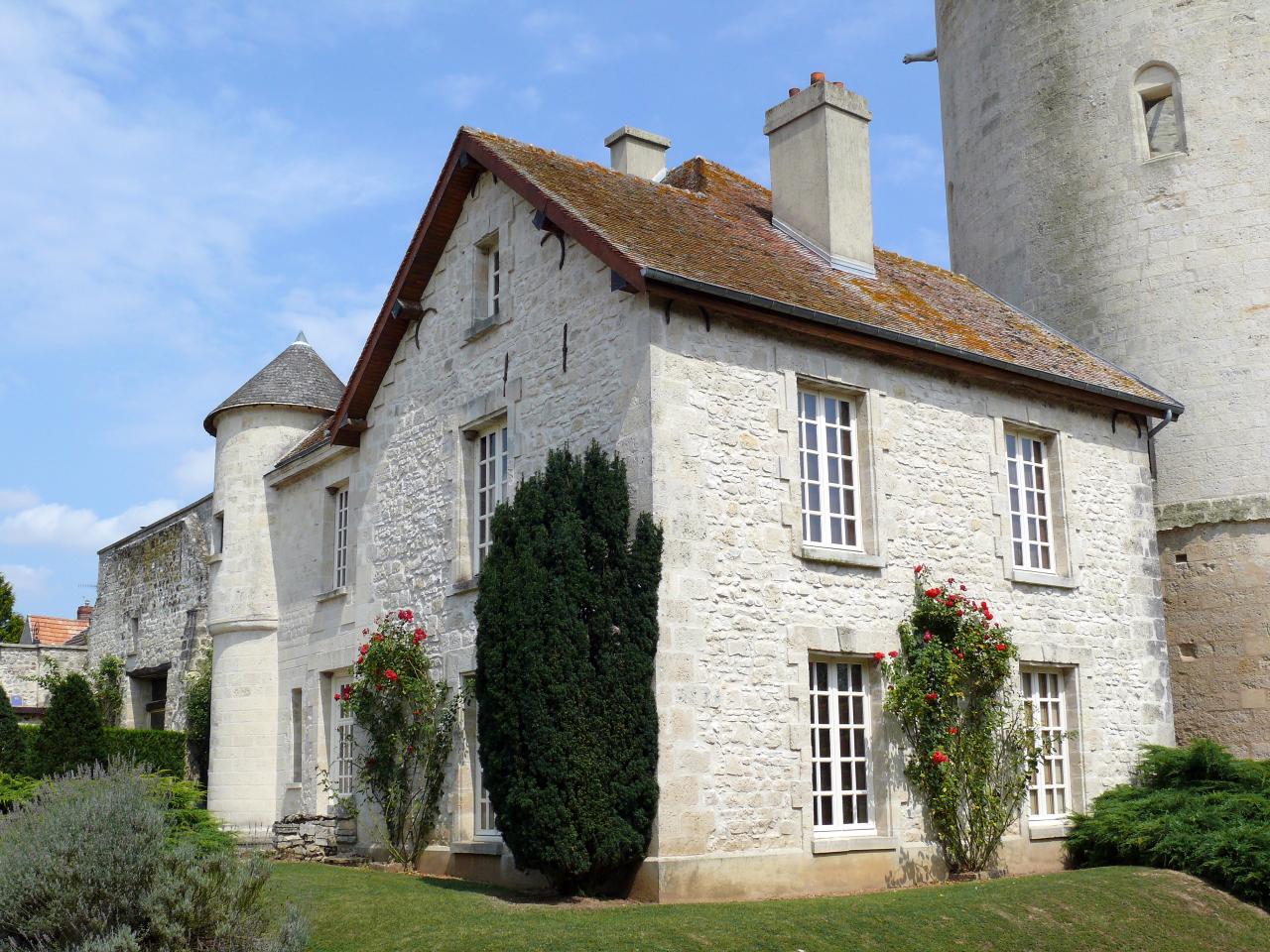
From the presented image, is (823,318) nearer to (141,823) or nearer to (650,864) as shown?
(650,864)

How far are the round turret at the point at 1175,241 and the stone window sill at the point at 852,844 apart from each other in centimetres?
555

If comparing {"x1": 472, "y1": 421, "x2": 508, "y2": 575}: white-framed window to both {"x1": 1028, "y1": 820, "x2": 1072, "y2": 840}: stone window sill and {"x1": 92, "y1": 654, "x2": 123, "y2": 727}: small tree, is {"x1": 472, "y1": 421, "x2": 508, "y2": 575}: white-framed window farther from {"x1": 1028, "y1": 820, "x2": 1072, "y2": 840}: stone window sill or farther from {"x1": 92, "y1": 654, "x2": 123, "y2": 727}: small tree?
{"x1": 92, "y1": 654, "x2": 123, "y2": 727}: small tree

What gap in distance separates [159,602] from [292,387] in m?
8.66

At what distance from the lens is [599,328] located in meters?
11.8

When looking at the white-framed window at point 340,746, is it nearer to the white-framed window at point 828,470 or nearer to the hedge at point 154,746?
the hedge at point 154,746

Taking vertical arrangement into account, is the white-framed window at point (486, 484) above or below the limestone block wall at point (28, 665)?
above

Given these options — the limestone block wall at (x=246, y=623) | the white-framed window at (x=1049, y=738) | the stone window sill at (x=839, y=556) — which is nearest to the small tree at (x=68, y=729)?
the limestone block wall at (x=246, y=623)

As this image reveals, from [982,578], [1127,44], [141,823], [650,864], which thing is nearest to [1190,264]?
[1127,44]

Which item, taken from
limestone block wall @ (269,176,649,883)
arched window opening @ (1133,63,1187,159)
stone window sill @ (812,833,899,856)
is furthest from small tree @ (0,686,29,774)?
arched window opening @ (1133,63,1187,159)

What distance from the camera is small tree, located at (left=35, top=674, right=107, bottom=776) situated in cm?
2044

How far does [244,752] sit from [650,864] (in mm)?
9168

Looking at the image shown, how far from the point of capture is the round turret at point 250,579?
57.3 feet

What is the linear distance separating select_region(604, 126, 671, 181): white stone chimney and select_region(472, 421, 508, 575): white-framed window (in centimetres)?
406

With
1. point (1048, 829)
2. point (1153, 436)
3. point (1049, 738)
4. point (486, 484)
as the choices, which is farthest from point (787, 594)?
point (1153, 436)
